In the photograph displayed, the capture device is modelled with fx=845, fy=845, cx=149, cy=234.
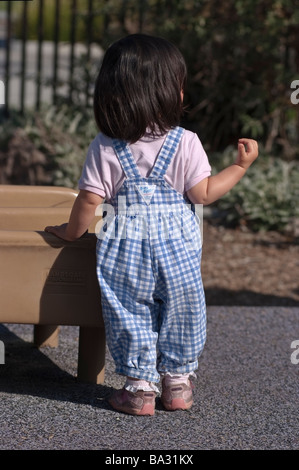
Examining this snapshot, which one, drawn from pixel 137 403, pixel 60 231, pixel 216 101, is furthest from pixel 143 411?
pixel 216 101

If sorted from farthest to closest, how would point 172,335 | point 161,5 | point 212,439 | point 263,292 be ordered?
point 161,5 < point 263,292 < point 172,335 < point 212,439

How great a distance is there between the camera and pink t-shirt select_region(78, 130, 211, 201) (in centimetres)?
276

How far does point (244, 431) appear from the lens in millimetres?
2738

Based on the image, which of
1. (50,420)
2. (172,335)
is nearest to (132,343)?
(172,335)

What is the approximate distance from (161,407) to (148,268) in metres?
0.54

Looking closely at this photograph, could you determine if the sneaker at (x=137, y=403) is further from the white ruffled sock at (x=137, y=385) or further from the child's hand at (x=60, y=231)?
the child's hand at (x=60, y=231)

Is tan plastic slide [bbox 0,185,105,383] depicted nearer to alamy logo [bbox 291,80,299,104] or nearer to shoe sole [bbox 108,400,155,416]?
shoe sole [bbox 108,400,155,416]

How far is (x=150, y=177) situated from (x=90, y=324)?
0.56 meters

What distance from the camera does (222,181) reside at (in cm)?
281

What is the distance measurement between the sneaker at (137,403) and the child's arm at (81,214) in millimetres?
561
